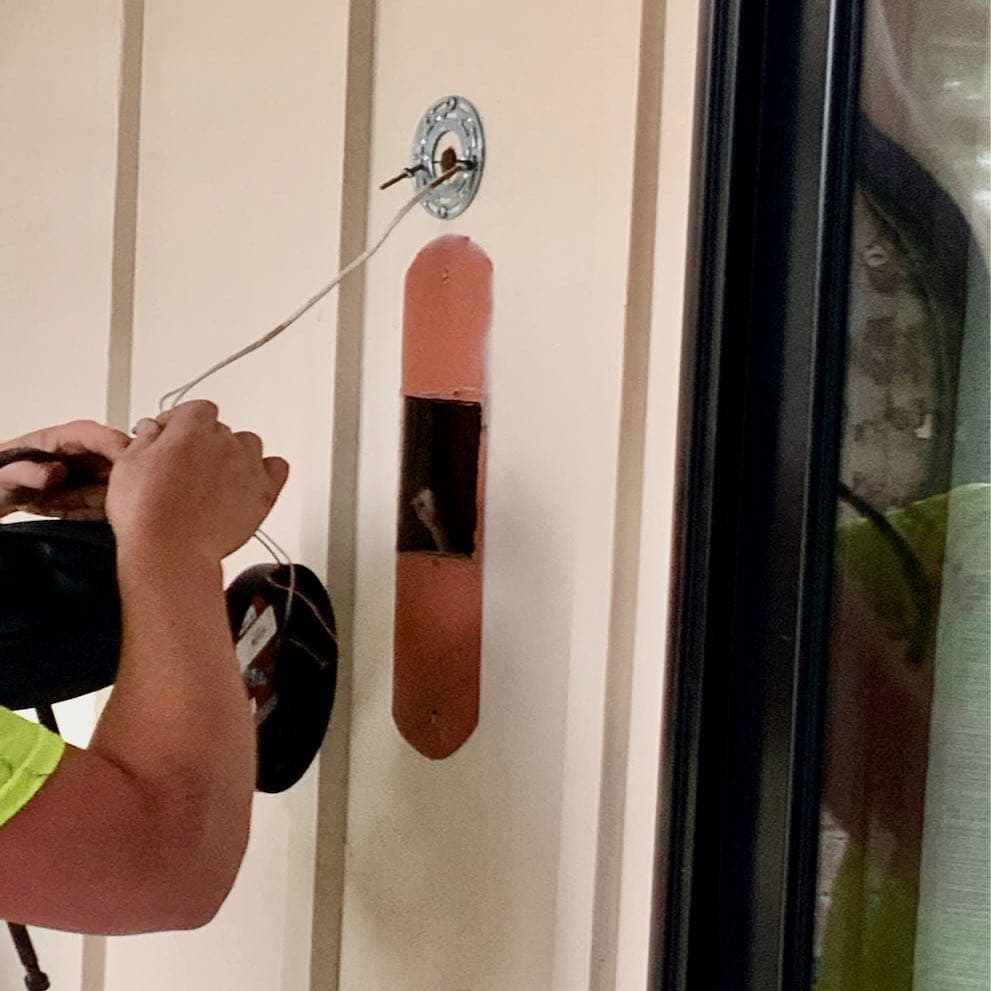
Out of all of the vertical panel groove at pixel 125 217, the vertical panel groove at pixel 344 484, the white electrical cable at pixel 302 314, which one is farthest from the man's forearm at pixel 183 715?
the vertical panel groove at pixel 125 217

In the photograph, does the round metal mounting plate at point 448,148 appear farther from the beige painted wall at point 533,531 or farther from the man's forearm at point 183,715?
the man's forearm at point 183,715

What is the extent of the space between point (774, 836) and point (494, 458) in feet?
1.09

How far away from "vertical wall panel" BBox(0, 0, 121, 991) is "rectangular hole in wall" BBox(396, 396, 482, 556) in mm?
538

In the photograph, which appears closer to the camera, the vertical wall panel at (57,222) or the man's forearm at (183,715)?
the man's forearm at (183,715)

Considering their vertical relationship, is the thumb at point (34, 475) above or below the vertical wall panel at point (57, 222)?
below

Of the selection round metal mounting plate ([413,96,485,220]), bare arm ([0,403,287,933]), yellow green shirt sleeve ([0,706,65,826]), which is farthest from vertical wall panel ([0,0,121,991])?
yellow green shirt sleeve ([0,706,65,826])

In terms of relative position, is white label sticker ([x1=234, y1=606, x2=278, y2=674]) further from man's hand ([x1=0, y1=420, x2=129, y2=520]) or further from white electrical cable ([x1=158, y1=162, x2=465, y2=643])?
man's hand ([x1=0, y1=420, x2=129, y2=520])

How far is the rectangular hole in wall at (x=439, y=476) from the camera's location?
872 mm

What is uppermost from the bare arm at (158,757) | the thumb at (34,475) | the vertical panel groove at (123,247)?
the vertical panel groove at (123,247)

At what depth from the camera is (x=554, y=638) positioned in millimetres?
801

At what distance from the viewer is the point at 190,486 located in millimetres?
738

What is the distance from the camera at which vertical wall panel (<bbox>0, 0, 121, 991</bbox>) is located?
4.24 feet

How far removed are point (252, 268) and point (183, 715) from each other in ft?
1.87

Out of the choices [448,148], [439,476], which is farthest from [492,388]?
[448,148]
